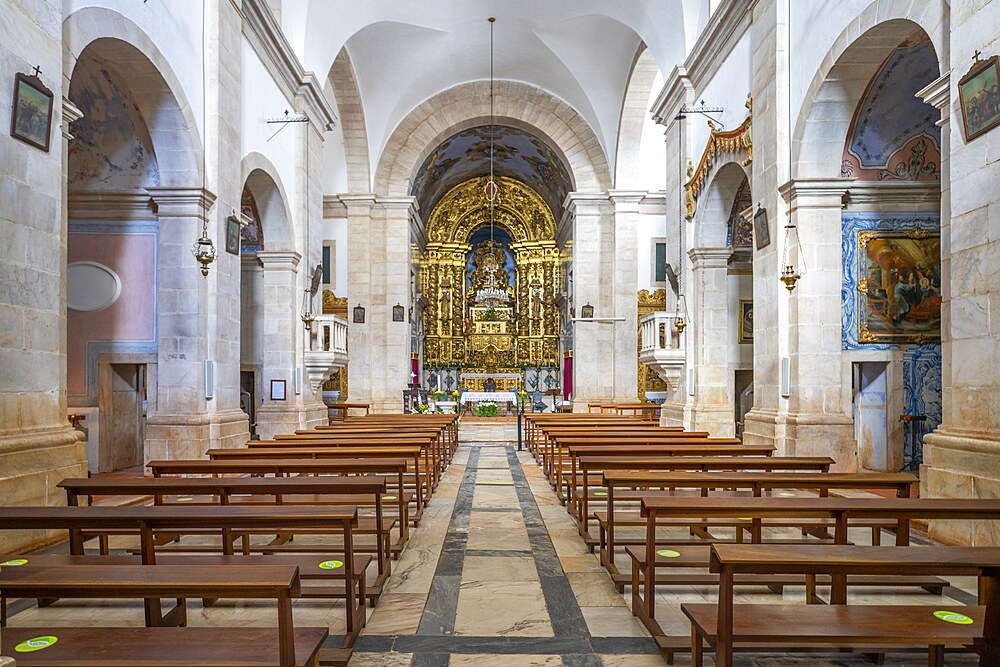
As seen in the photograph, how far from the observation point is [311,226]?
14.3 meters

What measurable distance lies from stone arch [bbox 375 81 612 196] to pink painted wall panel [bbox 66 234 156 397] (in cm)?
1044

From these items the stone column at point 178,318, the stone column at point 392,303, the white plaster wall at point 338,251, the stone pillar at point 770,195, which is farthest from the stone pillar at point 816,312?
the white plaster wall at point 338,251

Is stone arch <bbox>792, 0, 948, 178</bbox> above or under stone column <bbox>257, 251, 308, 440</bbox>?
above

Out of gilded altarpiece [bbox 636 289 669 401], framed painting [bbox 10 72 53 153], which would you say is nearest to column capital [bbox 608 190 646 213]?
gilded altarpiece [bbox 636 289 669 401]

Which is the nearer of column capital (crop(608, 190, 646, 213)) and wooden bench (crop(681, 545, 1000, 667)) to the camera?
wooden bench (crop(681, 545, 1000, 667))


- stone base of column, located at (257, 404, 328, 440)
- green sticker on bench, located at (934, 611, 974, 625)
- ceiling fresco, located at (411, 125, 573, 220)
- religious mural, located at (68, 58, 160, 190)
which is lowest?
stone base of column, located at (257, 404, 328, 440)

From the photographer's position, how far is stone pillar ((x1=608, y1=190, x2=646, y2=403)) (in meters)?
18.8

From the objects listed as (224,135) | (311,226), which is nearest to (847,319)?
(224,135)

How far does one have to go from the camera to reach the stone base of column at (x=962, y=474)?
502 cm

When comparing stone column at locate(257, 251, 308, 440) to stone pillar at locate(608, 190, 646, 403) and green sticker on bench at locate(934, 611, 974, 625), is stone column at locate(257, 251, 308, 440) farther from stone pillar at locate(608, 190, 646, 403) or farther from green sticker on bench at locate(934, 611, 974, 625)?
green sticker on bench at locate(934, 611, 974, 625)

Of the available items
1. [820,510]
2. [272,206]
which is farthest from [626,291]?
[820,510]

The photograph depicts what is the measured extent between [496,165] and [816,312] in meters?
19.8

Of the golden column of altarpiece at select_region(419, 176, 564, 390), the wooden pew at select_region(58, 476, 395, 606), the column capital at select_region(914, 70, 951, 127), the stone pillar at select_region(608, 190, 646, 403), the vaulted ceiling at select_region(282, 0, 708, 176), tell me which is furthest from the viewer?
the golden column of altarpiece at select_region(419, 176, 564, 390)

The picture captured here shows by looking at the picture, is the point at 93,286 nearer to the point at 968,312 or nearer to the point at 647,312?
the point at 968,312
